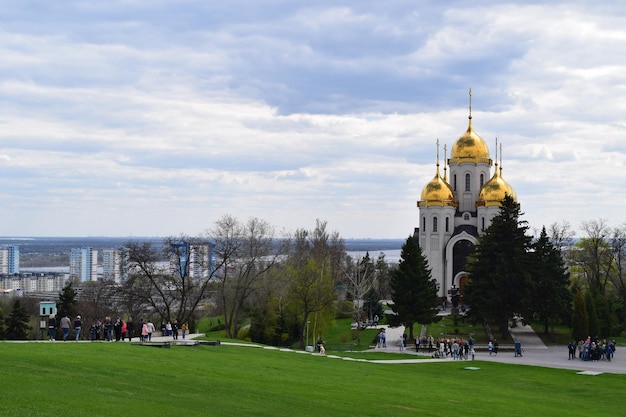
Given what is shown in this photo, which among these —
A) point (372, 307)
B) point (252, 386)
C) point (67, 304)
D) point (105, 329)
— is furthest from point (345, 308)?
point (252, 386)

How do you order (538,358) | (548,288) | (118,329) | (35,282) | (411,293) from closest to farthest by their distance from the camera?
(118,329) < (538,358) < (548,288) < (411,293) < (35,282)

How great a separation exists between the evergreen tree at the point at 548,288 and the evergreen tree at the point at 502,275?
3.39 ft

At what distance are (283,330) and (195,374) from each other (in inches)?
1256

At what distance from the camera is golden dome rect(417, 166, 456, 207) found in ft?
247

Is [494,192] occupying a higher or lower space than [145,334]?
higher

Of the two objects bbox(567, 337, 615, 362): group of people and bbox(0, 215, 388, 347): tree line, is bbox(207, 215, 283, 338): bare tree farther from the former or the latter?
bbox(567, 337, 615, 362): group of people

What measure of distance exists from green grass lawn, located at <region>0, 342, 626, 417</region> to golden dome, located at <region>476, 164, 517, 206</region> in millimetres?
42536

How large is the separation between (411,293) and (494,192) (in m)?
27.2

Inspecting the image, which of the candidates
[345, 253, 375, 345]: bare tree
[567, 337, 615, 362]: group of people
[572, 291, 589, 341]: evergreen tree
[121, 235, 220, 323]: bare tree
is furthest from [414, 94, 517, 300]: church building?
[567, 337, 615, 362]: group of people

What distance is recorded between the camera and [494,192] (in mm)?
74750

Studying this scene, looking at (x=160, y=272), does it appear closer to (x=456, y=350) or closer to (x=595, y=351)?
(x=456, y=350)

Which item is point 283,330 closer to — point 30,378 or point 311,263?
point 311,263

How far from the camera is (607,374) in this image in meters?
33.6

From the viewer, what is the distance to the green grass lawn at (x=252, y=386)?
48.5 feet
